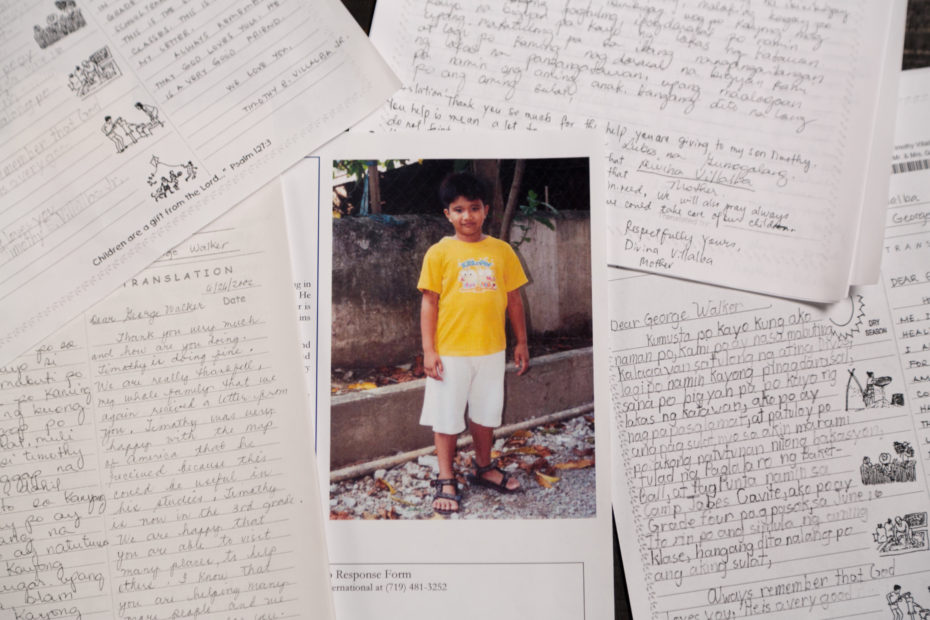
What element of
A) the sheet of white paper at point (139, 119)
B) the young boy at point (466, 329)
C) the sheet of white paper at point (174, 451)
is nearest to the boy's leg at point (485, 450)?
the young boy at point (466, 329)

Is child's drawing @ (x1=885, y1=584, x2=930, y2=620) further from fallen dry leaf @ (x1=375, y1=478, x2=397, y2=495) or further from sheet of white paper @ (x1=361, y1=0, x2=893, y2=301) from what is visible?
fallen dry leaf @ (x1=375, y1=478, x2=397, y2=495)

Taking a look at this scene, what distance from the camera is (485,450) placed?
0.45 m

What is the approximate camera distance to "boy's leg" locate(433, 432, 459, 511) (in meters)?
0.45

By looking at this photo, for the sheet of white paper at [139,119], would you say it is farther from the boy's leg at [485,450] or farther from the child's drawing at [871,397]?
the child's drawing at [871,397]

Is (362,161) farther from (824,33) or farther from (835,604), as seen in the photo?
(835,604)

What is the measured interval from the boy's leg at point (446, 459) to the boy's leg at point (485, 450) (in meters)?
0.02

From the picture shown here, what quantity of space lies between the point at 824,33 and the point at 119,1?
537 millimetres

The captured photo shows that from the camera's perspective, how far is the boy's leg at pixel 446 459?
450 mm

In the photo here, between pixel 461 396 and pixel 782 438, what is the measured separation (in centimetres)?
25

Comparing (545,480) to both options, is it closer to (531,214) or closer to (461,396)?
(461,396)

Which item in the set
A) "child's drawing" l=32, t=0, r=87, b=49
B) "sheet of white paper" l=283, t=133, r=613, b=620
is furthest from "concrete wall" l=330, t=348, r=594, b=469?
"child's drawing" l=32, t=0, r=87, b=49

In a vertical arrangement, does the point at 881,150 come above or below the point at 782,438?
above

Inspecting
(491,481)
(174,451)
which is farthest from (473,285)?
(174,451)

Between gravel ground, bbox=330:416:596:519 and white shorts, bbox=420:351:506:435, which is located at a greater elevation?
white shorts, bbox=420:351:506:435
